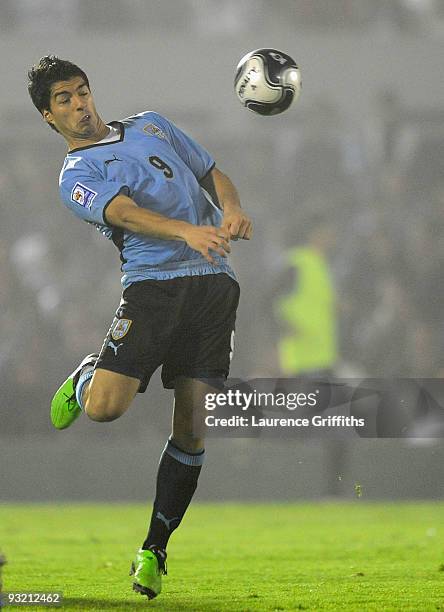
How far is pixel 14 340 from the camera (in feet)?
35.1

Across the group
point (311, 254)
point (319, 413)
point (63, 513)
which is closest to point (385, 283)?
point (311, 254)

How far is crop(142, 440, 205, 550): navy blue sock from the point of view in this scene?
13.8 ft

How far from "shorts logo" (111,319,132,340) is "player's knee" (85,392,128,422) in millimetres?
211

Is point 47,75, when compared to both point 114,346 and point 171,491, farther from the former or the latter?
point 171,491

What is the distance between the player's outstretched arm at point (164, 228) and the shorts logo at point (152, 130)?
444mm

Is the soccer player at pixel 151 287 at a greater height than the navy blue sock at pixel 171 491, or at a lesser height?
greater

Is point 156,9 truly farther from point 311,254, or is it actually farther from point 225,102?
point 311,254

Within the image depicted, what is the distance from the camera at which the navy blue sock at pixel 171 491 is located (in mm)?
4191

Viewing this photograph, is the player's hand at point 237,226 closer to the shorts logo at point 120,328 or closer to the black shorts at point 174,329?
the black shorts at point 174,329

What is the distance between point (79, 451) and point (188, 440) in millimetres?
5347

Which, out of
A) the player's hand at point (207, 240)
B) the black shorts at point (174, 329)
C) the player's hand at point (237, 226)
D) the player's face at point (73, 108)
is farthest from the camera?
the player's face at point (73, 108)

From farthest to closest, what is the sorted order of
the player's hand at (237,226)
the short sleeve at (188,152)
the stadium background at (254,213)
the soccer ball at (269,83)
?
the stadium background at (254,213) < the soccer ball at (269,83) < the short sleeve at (188,152) < the player's hand at (237,226)

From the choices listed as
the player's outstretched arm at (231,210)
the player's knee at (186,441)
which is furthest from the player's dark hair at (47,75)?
the player's knee at (186,441)

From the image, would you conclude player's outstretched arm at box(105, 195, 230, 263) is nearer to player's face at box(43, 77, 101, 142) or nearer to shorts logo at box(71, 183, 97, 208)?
shorts logo at box(71, 183, 97, 208)
